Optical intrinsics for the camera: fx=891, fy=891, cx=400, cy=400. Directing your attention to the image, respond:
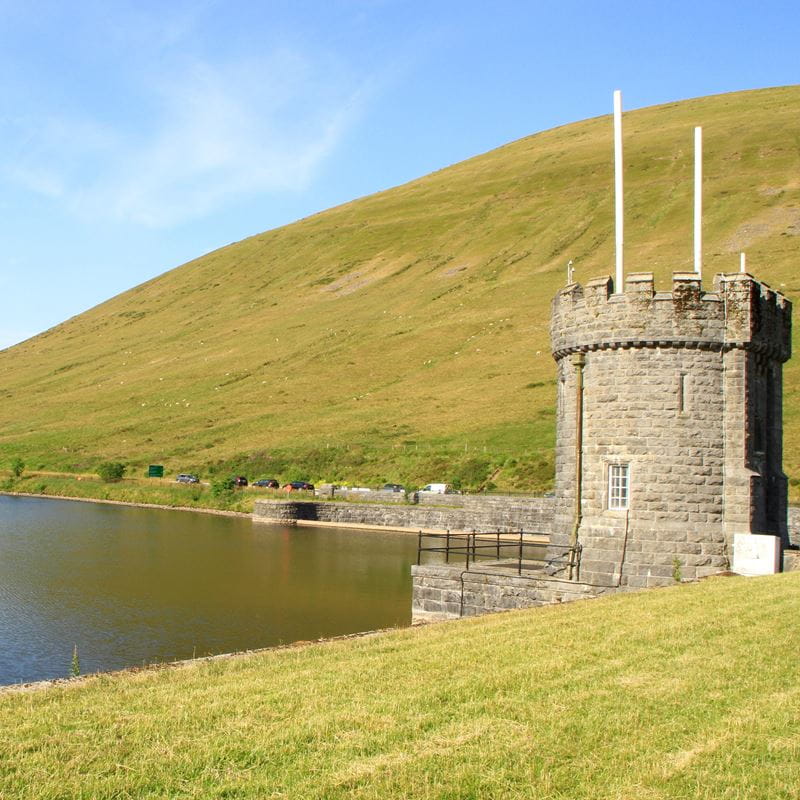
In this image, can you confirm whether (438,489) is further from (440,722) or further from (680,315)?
(440,722)

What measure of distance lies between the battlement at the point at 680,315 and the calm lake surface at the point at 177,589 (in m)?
9.50

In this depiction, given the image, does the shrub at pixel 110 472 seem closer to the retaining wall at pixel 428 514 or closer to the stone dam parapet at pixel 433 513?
the retaining wall at pixel 428 514

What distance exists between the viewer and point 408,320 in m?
110

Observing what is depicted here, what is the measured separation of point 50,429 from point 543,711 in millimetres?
100353

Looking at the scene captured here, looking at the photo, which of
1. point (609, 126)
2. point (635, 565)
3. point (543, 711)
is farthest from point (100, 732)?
point (609, 126)

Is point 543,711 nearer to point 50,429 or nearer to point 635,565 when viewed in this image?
point 635,565

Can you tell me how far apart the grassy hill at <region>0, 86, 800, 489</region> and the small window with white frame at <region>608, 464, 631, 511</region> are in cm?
3491

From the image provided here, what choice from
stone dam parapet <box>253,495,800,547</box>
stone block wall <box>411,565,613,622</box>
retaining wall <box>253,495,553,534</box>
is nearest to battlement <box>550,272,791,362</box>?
stone block wall <box>411,565,613,622</box>

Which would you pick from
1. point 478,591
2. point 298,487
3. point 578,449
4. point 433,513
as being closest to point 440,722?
point 478,591

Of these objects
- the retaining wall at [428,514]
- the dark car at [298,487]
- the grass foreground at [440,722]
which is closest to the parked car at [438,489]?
the retaining wall at [428,514]

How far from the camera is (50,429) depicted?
9975 centimetres

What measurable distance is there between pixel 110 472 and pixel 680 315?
6188 centimetres

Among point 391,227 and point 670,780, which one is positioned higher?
point 391,227

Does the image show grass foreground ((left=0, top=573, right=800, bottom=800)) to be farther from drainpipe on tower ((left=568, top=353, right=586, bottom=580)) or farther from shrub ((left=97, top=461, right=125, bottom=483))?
shrub ((left=97, top=461, right=125, bottom=483))
